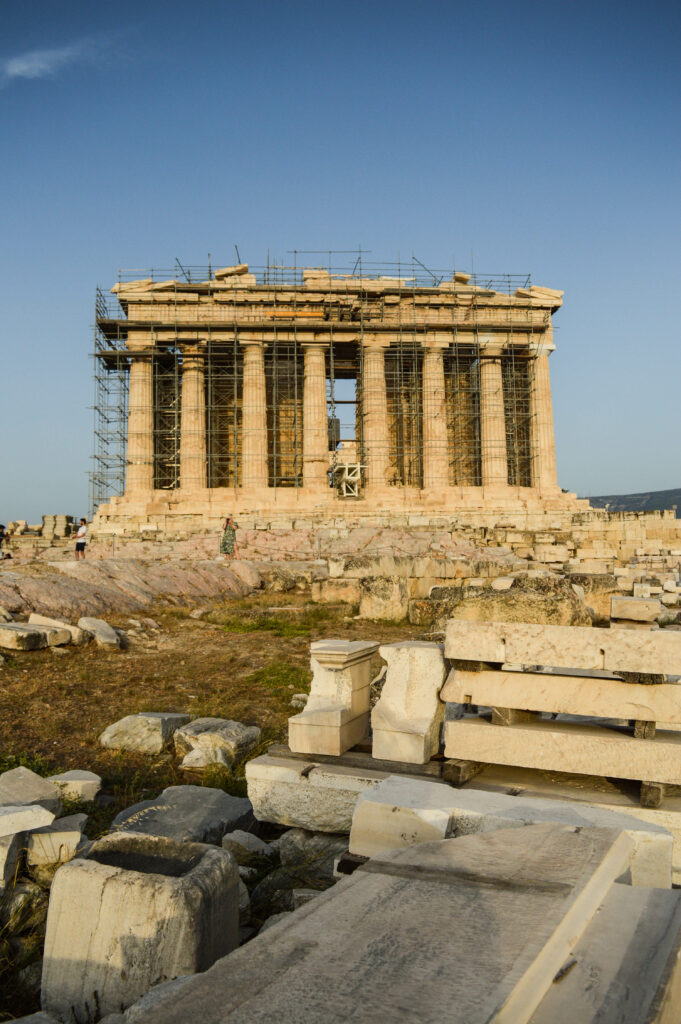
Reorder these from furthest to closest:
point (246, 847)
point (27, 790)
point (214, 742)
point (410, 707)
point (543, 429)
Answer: point (543, 429), point (214, 742), point (27, 790), point (410, 707), point (246, 847)

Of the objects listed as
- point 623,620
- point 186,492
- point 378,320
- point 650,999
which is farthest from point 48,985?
point 378,320

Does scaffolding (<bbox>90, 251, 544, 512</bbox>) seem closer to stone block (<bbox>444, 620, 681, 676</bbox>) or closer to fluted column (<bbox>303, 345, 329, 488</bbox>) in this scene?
fluted column (<bbox>303, 345, 329, 488</bbox>)

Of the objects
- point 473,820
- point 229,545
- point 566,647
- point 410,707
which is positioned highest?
point 229,545

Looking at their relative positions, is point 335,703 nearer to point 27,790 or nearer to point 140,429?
point 27,790

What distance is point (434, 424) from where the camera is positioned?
109ft

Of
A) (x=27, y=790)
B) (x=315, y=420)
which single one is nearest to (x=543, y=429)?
(x=315, y=420)

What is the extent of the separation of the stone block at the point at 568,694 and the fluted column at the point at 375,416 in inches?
1115

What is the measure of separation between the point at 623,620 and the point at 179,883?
424cm

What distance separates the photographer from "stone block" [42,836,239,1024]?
2.53 metres

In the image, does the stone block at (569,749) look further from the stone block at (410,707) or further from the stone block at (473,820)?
the stone block at (473,820)

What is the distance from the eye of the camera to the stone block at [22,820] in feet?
12.0

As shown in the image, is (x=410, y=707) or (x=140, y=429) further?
(x=140, y=429)

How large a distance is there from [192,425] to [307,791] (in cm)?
2948

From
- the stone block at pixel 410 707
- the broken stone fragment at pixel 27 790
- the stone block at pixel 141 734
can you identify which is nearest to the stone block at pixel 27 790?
the broken stone fragment at pixel 27 790
